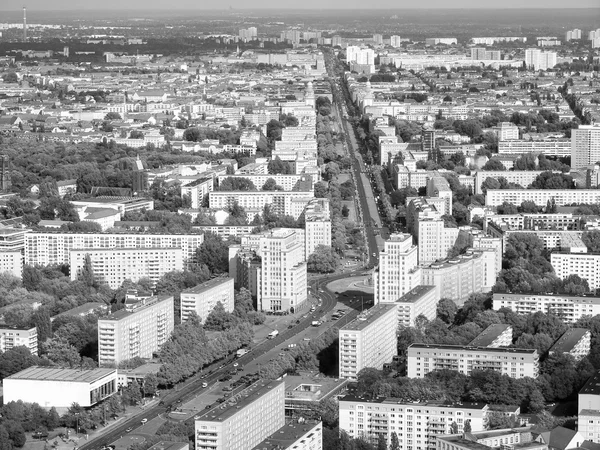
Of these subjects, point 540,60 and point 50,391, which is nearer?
point 50,391

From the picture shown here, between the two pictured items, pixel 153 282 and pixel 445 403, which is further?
pixel 153 282

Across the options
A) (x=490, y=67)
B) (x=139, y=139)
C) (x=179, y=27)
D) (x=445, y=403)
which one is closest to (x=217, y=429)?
(x=445, y=403)

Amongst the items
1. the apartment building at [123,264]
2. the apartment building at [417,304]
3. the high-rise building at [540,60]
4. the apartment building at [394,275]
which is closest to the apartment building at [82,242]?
the apartment building at [123,264]

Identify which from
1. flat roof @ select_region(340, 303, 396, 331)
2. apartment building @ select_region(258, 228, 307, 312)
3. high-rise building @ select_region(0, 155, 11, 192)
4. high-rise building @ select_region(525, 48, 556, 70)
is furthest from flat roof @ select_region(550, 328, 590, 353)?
high-rise building @ select_region(525, 48, 556, 70)

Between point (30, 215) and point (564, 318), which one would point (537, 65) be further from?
point (564, 318)

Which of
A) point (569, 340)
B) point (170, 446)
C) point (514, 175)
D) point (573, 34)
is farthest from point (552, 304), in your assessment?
point (573, 34)

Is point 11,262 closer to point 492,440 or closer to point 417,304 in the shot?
point 417,304

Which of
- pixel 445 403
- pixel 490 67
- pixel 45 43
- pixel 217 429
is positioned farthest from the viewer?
pixel 45 43
